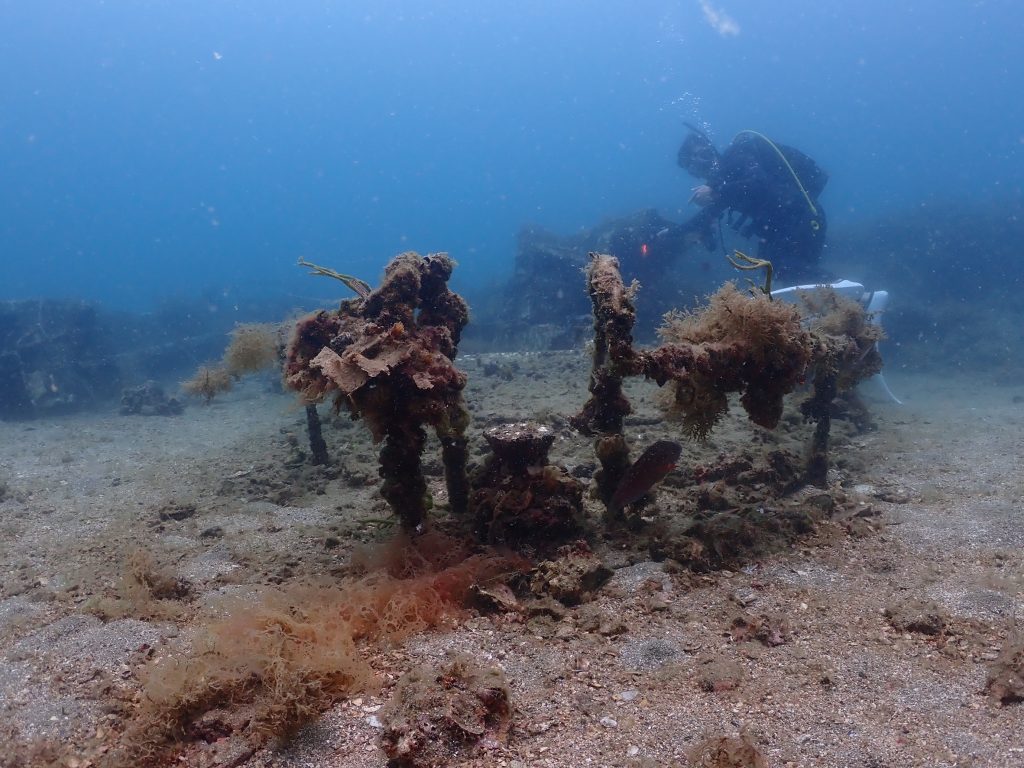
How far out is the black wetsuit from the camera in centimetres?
1717

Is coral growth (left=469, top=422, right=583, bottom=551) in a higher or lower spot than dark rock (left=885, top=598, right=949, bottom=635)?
higher

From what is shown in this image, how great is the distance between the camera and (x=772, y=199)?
17156mm

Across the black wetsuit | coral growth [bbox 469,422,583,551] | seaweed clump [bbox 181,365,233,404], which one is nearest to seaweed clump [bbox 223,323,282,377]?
seaweed clump [bbox 181,365,233,404]

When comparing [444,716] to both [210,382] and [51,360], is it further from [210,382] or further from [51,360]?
[51,360]

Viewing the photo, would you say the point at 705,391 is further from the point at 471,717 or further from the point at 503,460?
the point at 471,717

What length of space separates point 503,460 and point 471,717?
313 cm

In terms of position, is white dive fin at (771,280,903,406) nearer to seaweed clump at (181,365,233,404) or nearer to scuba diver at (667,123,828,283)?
scuba diver at (667,123,828,283)

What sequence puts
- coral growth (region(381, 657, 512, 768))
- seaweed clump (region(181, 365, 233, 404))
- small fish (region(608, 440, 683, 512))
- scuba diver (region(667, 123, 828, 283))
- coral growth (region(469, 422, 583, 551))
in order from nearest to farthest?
coral growth (region(381, 657, 512, 768)) < coral growth (region(469, 422, 583, 551)) < small fish (region(608, 440, 683, 512)) < seaweed clump (region(181, 365, 233, 404)) < scuba diver (region(667, 123, 828, 283))

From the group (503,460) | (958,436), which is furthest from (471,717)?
(958,436)

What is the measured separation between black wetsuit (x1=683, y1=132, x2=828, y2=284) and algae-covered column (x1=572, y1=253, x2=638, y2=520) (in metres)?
13.0

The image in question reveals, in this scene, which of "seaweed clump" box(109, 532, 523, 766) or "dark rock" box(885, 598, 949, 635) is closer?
"seaweed clump" box(109, 532, 523, 766)

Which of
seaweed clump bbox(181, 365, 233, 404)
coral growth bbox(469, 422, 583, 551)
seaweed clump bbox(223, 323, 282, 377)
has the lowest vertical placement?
coral growth bbox(469, 422, 583, 551)

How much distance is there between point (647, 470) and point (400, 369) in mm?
2892

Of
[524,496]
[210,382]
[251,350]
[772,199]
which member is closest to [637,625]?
[524,496]
